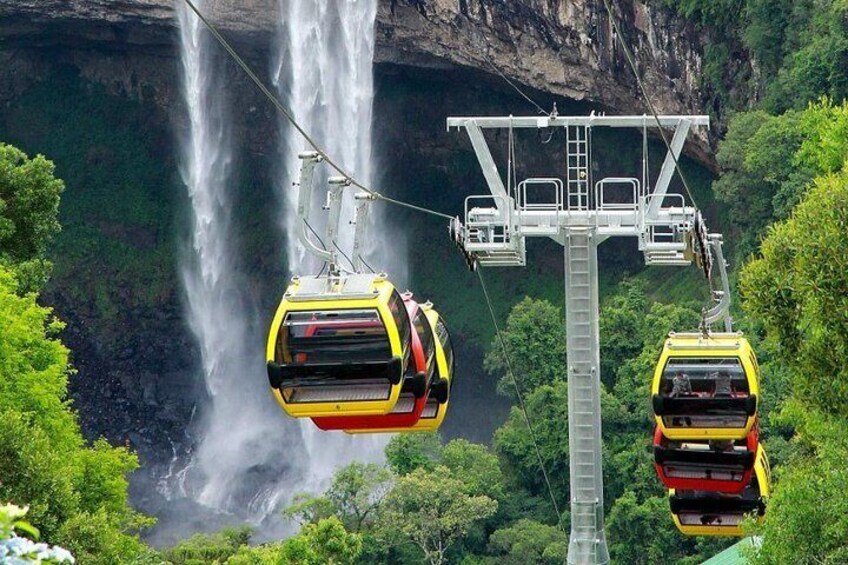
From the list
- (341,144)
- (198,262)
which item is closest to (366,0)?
(341,144)

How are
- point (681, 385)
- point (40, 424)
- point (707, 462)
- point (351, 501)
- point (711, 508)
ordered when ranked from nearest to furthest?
1. point (681, 385)
2. point (707, 462)
3. point (711, 508)
4. point (40, 424)
5. point (351, 501)

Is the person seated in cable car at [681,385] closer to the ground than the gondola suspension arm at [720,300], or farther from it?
closer to the ground

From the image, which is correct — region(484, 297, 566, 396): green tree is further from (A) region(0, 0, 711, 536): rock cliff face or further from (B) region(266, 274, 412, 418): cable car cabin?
(B) region(266, 274, 412, 418): cable car cabin

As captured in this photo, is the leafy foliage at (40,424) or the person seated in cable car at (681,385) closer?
the person seated in cable car at (681,385)

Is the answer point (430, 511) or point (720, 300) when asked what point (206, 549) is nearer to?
point (430, 511)

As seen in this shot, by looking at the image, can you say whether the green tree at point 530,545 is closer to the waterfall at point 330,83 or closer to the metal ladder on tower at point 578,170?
the metal ladder on tower at point 578,170

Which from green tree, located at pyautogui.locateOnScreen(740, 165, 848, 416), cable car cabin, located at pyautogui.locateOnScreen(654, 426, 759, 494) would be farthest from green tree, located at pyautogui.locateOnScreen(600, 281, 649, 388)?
green tree, located at pyautogui.locateOnScreen(740, 165, 848, 416)

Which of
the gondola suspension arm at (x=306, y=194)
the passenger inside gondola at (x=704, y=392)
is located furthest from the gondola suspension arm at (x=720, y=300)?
the gondola suspension arm at (x=306, y=194)

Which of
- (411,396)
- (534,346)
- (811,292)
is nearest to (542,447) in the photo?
(534,346)
